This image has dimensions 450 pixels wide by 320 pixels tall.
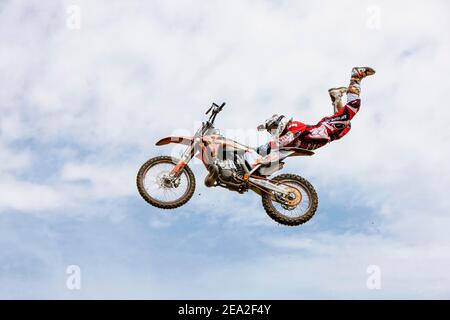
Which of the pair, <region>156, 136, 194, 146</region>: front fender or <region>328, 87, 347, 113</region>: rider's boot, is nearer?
<region>156, 136, 194, 146</region>: front fender

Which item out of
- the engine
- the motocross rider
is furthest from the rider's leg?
the engine

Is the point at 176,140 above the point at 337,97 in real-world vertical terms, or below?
below

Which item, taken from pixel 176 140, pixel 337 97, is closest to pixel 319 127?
pixel 337 97

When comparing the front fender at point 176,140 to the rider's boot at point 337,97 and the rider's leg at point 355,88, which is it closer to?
the rider's boot at point 337,97

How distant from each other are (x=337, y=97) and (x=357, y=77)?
923 millimetres

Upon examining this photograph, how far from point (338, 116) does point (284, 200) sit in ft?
11.1

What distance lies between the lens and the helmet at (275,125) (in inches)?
654

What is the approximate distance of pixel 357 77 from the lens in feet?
56.5

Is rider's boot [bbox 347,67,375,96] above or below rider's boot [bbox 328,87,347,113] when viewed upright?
above

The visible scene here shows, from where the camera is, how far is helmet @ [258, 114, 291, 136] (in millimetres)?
16609

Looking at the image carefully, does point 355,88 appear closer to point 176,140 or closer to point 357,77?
point 357,77

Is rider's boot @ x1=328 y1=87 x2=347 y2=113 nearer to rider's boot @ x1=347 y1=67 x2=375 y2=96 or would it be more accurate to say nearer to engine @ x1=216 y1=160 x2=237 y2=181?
rider's boot @ x1=347 y1=67 x2=375 y2=96

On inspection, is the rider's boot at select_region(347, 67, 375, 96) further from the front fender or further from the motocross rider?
the front fender

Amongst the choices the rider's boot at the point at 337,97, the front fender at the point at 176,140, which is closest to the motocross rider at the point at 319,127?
the rider's boot at the point at 337,97
